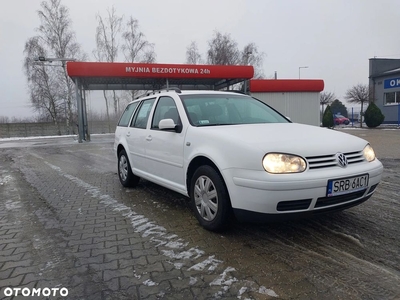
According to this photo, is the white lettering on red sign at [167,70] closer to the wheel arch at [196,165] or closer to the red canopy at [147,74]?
the red canopy at [147,74]

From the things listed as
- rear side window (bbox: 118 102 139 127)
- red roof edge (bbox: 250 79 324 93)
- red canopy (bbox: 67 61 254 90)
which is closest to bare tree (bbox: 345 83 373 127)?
red roof edge (bbox: 250 79 324 93)

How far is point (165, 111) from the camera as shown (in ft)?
15.5

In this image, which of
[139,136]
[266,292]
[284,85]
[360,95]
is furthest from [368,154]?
[360,95]

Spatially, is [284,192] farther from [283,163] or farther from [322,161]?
[322,161]

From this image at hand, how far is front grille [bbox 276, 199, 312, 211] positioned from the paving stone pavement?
0.73 meters

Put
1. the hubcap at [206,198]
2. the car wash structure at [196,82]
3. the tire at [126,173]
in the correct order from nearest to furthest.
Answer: the hubcap at [206,198] < the tire at [126,173] < the car wash structure at [196,82]

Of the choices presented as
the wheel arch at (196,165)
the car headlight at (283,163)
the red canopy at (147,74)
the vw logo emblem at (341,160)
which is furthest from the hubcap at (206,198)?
the red canopy at (147,74)

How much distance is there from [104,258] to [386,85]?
35.2 m

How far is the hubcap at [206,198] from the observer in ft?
11.4

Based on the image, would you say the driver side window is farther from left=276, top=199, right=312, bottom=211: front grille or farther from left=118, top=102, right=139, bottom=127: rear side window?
left=276, top=199, right=312, bottom=211: front grille

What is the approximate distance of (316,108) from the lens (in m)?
22.2

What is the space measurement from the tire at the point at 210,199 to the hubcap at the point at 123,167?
2451mm

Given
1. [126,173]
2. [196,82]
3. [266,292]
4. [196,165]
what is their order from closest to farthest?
[266,292] < [196,165] < [126,173] < [196,82]

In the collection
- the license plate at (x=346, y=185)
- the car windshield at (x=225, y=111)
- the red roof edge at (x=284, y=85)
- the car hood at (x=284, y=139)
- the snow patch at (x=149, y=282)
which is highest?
the red roof edge at (x=284, y=85)
